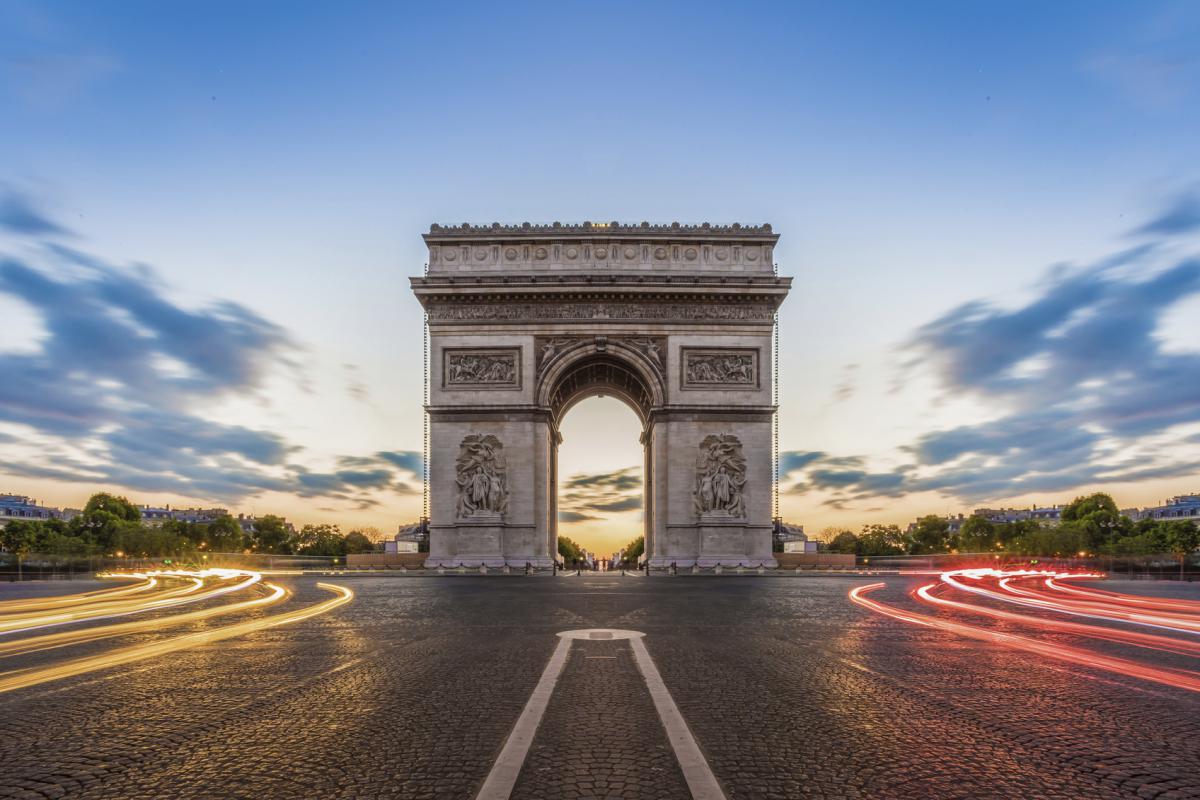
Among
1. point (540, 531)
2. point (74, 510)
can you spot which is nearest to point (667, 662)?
point (540, 531)

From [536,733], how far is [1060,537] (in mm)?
104436

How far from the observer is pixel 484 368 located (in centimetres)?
3981

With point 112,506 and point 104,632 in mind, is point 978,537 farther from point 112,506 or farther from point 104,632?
point 104,632

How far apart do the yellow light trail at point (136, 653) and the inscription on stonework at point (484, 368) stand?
2712cm

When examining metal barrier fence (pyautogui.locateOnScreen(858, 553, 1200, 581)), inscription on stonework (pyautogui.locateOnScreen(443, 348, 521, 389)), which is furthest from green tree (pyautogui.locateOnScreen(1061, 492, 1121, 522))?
inscription on stonework (pyautogui.locateOnScreen(443, 348, 521, 389))

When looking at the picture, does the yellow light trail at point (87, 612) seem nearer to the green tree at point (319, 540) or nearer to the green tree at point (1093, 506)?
the green tree at point (319, 540)

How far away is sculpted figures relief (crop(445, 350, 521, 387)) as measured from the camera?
39688 millimetres

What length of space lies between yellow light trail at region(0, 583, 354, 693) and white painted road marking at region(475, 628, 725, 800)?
374cm

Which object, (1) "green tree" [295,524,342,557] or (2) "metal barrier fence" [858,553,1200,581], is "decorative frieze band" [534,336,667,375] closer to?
(2) "metal barrier fence" [858,553,1200,581]

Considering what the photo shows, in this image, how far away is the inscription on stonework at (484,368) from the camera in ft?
130

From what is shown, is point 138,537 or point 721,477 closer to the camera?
point 721,477

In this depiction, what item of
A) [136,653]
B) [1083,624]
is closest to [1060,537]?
[1083,624]

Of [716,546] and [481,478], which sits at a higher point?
[481,478]

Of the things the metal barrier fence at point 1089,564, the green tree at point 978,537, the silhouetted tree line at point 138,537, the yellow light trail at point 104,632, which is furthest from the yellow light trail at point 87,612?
the green tree at point 978,537
